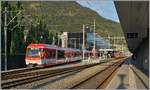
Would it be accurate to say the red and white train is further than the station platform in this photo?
Yes

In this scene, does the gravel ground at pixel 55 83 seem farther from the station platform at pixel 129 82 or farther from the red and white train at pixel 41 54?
the red and white train at pixel 41 54

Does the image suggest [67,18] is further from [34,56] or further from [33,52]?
[34,56]

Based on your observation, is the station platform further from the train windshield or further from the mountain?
the mountain

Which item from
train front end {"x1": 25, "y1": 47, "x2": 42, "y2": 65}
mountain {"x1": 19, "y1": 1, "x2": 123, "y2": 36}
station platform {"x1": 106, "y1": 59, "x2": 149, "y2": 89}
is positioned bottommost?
station platform {"x1": 106, "y1": 59, "x2": 149, "y2": 89}

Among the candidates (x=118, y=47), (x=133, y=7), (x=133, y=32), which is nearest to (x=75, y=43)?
(x=118, y=47)

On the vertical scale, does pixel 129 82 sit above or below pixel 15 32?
below

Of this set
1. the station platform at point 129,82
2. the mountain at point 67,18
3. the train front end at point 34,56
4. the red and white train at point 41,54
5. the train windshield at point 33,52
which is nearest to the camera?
the station platform at point 129,82

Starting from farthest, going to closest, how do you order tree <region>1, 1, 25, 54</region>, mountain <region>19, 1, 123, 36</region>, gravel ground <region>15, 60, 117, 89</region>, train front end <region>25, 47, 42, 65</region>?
mountain <region>19, 1, 123, 36</region>, tree <region>1, 1, 25, 54</region>, train front end <region>25, 47, 42, 65</region>, gravel ground <region>15, 60, 117, 89</region>

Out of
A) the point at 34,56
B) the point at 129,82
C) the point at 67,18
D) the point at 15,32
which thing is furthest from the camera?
the point at 67,18

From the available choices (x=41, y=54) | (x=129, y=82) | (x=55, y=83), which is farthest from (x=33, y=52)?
(x=129, y=82)

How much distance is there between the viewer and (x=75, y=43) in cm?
11519

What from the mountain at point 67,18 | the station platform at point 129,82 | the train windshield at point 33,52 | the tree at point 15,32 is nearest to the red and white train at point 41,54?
the train windshield at point 33,52

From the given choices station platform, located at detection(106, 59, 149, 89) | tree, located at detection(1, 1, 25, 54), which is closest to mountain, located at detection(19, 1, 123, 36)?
tree, located at detection(1, 1, 25, 54)

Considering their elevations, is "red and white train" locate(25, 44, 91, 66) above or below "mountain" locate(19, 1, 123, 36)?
below
